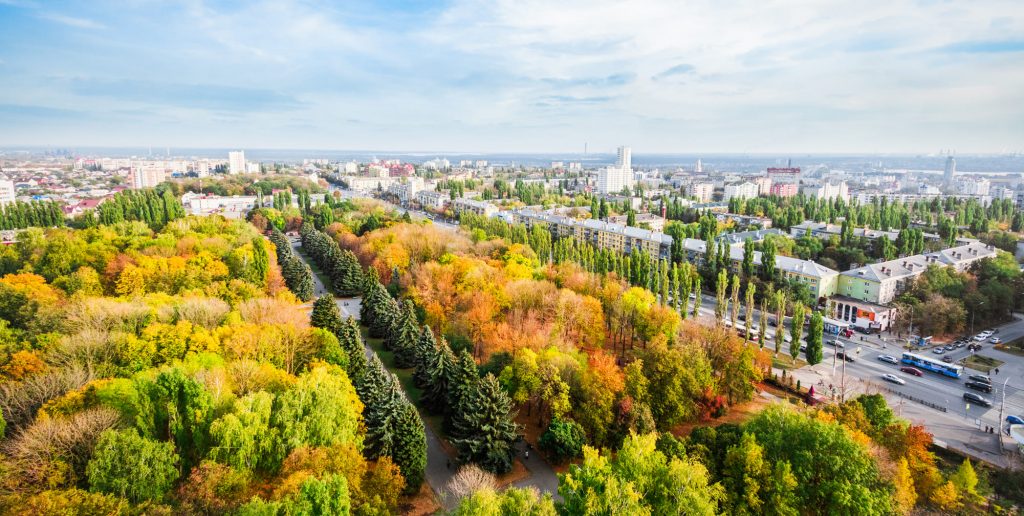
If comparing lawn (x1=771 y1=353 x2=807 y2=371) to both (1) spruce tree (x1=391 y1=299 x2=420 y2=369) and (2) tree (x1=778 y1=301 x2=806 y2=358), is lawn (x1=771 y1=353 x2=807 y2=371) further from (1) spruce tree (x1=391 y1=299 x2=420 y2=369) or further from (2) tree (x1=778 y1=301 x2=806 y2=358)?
(1) spruce tree (x1=391 y1=299 x2=420 y2=369)

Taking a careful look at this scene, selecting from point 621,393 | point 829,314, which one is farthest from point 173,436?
point 829,314

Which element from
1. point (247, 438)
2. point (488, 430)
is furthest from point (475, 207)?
point (247, 438)

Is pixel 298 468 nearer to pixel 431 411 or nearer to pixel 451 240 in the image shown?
pixel 431 411

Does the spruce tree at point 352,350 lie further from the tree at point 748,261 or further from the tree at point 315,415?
the tree at point 748,261

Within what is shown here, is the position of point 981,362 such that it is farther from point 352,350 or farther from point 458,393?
point 352,350

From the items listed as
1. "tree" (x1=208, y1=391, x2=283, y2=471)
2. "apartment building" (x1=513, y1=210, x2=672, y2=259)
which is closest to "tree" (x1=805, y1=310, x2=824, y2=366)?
"apartment building" (x1=513, y1=210, x2=672, y2=259)
